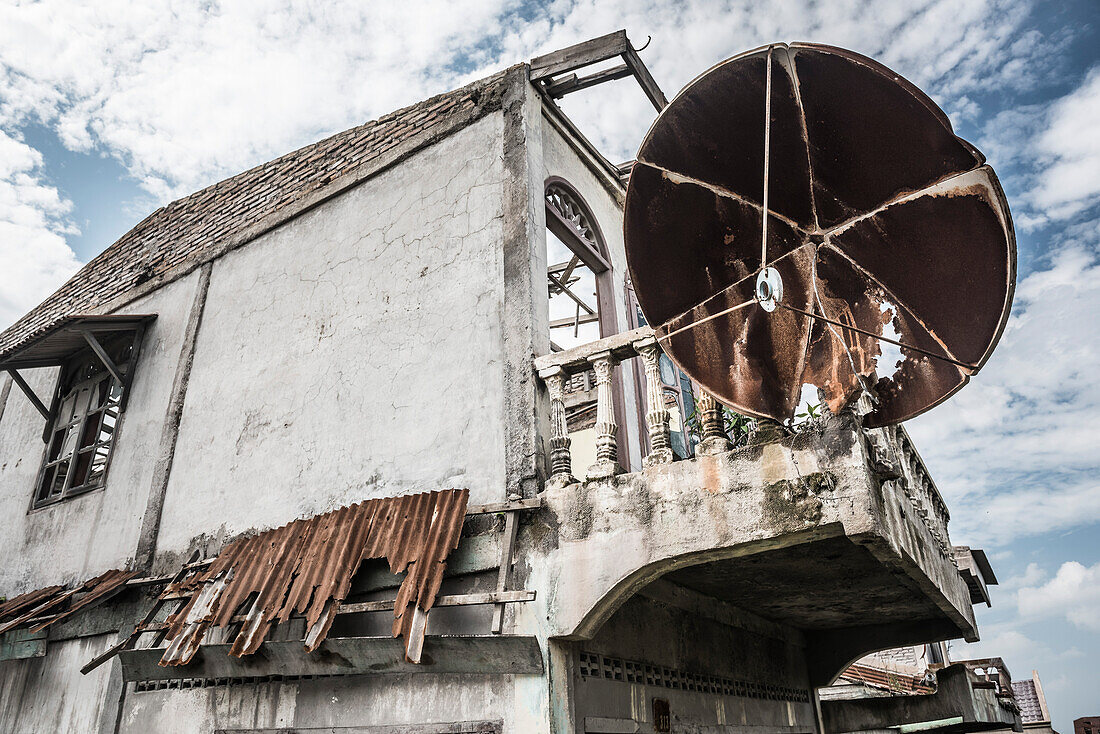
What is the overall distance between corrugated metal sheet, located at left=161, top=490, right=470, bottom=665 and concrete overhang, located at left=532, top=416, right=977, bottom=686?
27.9 inches

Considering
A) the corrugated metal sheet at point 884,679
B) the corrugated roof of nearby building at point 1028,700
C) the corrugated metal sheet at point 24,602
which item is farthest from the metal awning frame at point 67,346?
the corrugated roof of nearby building at point 1028,700

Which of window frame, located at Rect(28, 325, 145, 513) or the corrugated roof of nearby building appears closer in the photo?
window frame, located at Rect(28, 325, 145, 513)

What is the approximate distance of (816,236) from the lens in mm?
5012

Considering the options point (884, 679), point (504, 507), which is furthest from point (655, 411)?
point (884, 679)

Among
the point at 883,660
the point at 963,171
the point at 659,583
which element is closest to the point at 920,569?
the point at 659,583

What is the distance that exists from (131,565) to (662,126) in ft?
20.9

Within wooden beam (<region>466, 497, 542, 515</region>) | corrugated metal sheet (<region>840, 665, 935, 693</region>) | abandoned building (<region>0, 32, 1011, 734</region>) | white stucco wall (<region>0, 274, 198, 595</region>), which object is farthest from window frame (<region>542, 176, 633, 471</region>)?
corrugated metal sheet (<region>840, 665, 935, 693</region>)

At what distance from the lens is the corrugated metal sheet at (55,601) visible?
671cm

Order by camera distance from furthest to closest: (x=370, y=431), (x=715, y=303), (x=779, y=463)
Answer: (x=370, y=431) < (x=715, y=303) < (x=779, y=463)

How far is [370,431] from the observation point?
20.3ft

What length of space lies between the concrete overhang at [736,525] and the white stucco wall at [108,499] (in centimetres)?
516

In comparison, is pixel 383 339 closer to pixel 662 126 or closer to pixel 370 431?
pixel 370 431

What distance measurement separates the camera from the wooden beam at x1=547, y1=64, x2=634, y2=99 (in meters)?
7.01

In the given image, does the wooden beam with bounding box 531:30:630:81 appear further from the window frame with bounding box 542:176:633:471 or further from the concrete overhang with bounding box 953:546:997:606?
the concrete overhang with bounding box 953:546:997:606
